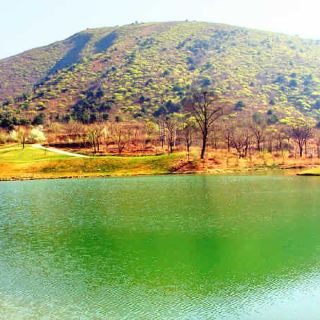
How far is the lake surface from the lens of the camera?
67.8 ft

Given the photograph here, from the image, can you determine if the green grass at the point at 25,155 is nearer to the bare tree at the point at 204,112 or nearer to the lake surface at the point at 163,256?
the bare tree at the point at 204,112

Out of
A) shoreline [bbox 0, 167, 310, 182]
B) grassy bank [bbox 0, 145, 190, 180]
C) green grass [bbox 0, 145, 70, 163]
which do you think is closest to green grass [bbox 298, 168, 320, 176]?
shoreline [bbox 0, 167, 310, 182]

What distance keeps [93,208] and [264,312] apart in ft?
100

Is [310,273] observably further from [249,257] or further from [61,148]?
[61,148]

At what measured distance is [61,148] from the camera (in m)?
117

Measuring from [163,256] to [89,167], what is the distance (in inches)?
2358

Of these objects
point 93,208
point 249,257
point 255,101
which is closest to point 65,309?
point 249,257

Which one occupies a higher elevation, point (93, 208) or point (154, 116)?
point (154, 116)

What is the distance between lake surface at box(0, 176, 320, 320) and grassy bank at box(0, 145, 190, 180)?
1127 inches

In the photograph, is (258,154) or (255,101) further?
(255,101)

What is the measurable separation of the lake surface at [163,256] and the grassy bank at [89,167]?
28.6 metres

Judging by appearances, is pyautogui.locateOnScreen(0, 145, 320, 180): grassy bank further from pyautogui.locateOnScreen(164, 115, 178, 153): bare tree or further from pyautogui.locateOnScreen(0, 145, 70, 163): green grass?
pyautogui.locateOnScreen(164, 115, 178, 153): bare tree

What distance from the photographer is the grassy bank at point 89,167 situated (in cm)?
8350

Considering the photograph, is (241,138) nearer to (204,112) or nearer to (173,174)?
(204,112)
